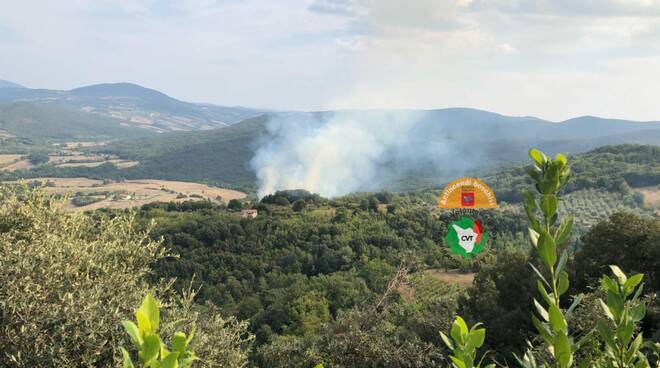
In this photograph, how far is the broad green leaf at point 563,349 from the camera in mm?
2062

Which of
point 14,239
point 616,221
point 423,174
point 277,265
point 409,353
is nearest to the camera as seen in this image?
point 14,239

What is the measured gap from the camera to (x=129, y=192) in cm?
12681

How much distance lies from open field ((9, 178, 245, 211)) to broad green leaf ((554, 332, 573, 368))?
106m

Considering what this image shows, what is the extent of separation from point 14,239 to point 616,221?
22823mm

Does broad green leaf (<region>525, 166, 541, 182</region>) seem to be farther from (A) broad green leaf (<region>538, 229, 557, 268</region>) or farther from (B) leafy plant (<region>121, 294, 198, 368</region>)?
(B) leafy plant (<region>121, 294, 198, 368</region>)

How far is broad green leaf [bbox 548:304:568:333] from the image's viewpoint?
2.07 metres

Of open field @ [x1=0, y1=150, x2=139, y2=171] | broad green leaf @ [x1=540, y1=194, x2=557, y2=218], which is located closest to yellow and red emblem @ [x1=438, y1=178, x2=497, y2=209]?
broad green leaf @ [x1=540, y1=194, x2=557, y2=218]

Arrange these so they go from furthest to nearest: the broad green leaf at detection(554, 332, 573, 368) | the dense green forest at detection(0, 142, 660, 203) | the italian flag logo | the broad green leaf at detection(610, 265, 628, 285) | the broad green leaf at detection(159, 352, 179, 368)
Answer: the dense green forest at detection(0, 142, 660, 203) < the italian flag logo < the broad green leaf at detection(610, 265, 628, 285) < the broad green leaf at detection(554, 332, 573, 368) < the broad green leaf at detection(159, 352, 179, 368)

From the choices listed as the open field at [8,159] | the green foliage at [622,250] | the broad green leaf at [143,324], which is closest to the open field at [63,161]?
the open field at [8,159]

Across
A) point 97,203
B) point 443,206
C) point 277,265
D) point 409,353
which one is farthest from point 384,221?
point 97,203

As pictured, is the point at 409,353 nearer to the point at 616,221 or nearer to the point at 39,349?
the point at 39,349

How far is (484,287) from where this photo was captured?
2266 cm

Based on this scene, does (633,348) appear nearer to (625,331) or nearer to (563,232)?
(625,331)

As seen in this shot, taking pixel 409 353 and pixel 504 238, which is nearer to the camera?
pixel 409 353
